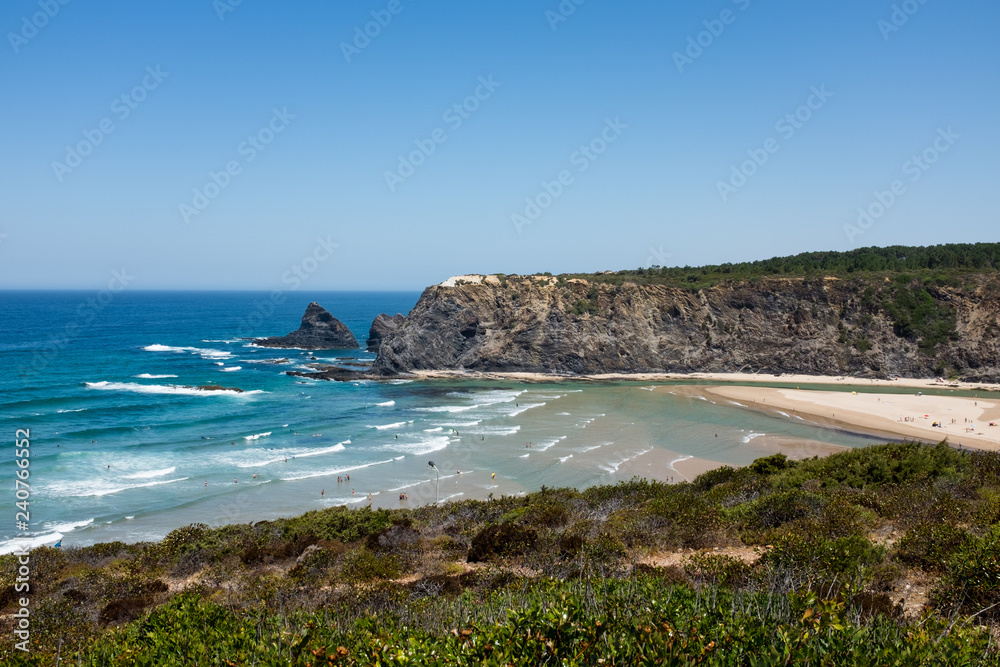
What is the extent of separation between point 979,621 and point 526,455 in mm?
28736

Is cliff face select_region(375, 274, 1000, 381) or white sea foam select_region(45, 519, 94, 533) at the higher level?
cliff face select_region(375, 274, 1000, 381)

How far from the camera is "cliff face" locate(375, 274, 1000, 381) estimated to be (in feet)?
212

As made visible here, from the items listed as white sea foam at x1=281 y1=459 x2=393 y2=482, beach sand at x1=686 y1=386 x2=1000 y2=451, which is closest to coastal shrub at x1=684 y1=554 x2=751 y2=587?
white sea foam at x1=281 y1=459 x2=393 y2=482

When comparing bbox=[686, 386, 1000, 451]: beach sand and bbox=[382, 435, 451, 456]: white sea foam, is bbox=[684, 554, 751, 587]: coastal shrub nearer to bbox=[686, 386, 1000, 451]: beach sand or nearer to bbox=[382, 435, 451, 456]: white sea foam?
bbox=[382, 435, 451, 456]: white sea foam

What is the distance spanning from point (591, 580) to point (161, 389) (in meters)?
56.9

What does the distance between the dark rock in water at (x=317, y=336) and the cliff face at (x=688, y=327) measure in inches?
1007

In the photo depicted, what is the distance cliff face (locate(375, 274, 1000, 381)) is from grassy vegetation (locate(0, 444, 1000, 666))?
4818 centimetres

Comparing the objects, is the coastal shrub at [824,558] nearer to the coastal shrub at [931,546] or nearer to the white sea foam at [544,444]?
the coastal shrub at [931,546]

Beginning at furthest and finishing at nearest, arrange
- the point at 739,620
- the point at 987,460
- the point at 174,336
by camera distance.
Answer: the point at 174,336
the point at 987,460
the point at 739,620

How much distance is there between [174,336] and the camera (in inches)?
3866

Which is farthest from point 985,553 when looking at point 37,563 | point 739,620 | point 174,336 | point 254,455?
point 174,336

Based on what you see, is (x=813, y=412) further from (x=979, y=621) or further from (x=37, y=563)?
(x=37, y=563)

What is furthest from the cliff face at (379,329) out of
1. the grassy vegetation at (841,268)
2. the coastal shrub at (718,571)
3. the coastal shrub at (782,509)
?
the coastal shrub at (718,571)

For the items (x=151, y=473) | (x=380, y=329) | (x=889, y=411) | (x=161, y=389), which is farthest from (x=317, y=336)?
(x=889, y=411)
